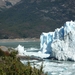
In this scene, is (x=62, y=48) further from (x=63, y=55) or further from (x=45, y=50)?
(x=45, y=50)

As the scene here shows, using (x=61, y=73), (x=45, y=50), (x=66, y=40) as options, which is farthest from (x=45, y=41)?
(x=61, y=73)

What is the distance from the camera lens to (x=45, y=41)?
54.8 metres

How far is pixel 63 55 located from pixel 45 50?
10.7 metres

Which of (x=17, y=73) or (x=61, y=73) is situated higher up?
(x=17, y=73)

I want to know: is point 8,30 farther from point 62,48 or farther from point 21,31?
point 62,48

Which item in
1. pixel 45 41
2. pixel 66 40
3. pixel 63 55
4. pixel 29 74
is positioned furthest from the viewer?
pixel 45 41

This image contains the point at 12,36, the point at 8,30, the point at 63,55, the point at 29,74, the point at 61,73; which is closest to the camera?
the point at 29,74

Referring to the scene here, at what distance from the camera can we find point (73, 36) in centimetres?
4366

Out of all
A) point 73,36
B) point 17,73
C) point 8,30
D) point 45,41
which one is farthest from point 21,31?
point 17,73

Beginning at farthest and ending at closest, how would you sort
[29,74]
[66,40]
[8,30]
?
[8,30], [66,40], [29,74]

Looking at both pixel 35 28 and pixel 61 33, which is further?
pixel 35 28

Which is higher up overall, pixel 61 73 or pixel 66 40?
pixel 66 40

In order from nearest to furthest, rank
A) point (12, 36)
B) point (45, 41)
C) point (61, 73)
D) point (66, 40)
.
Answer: point (61, 73) → point (66, 40) → point (45, 41) → point (12, 36)

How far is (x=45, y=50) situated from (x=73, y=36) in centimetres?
936
